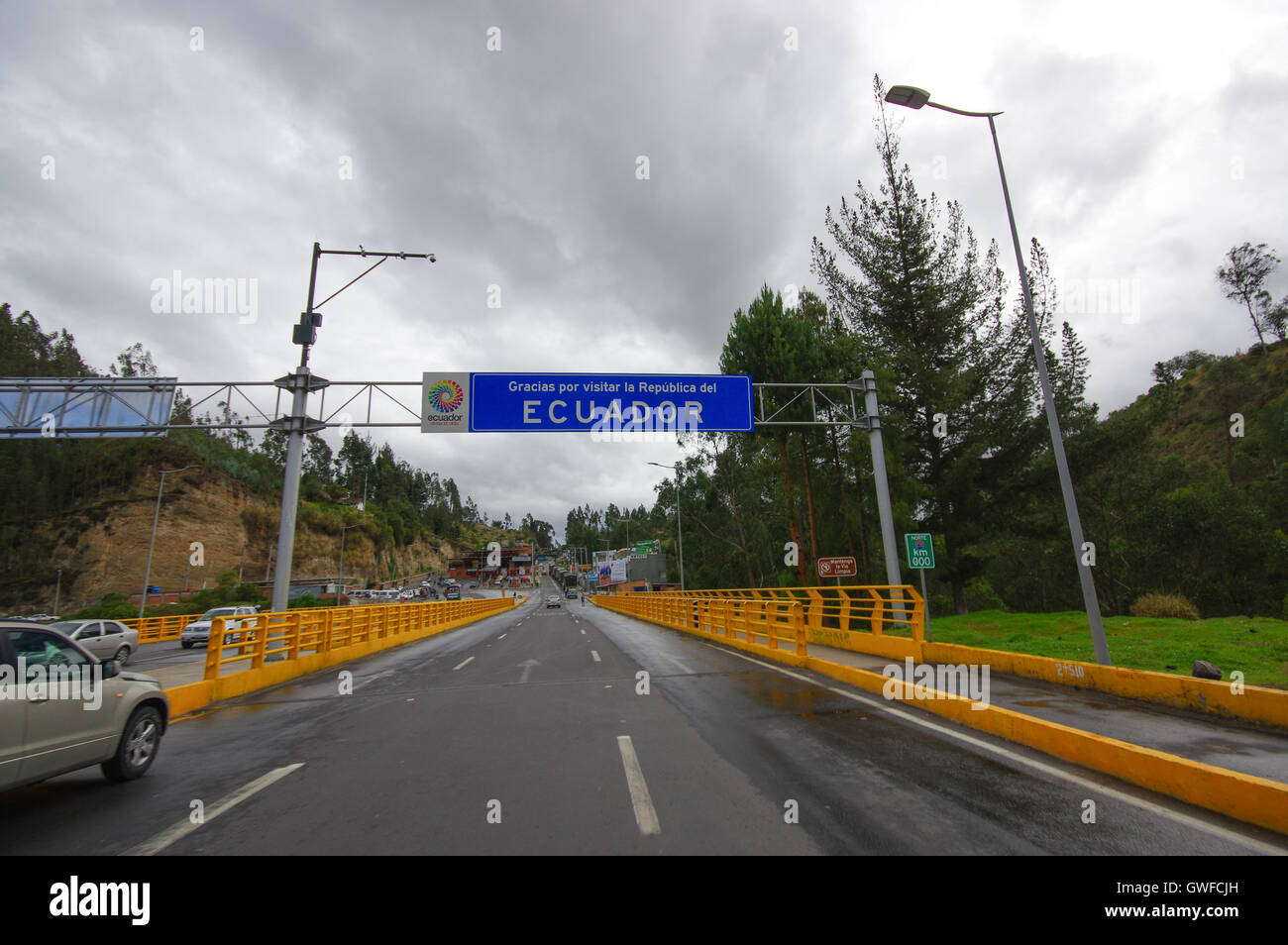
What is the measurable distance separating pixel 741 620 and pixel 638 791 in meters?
13.3

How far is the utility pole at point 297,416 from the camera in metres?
14.0

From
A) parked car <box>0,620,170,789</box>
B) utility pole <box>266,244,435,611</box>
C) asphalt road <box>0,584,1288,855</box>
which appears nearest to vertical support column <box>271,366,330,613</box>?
utility pole <box>266,244,435,611</box>

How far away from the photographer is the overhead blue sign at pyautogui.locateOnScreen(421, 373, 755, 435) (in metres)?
15.8

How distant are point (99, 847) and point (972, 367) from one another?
28608 mm

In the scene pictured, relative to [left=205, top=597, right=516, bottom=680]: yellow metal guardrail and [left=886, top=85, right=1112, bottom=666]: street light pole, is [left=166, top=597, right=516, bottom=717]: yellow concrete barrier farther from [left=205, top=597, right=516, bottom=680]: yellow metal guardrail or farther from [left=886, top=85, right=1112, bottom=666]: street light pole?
[left=886, top=85, right=1112, bottom=666]: street light pole

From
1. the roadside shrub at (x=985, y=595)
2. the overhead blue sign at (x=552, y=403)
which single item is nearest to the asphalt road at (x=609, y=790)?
the overhead blue sign at (x=552, y=403)

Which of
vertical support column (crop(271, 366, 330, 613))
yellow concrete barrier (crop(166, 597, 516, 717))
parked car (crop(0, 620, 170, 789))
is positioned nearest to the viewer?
parked car (crop(0, 620, 170, 789))

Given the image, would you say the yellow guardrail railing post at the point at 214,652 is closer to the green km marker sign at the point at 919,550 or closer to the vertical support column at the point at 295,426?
the vertical support column at the point at 295,426

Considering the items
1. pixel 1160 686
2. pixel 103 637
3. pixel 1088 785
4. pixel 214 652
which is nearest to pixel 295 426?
pixel 214 652

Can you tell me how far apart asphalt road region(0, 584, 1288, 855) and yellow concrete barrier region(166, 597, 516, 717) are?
1.71 meters

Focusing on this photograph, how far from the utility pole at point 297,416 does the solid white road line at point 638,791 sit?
10.9 metres

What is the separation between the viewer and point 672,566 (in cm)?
9131

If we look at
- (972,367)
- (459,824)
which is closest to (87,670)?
(459,824)
